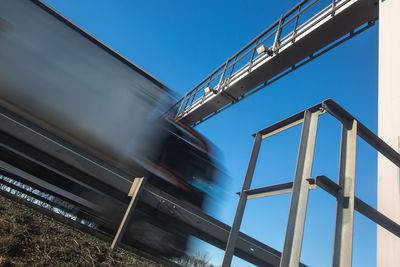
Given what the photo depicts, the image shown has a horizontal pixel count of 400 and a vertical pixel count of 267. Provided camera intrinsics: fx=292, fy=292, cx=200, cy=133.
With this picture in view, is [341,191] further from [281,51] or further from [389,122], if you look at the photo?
[281,51]

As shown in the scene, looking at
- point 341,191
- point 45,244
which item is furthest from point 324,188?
point 45,244

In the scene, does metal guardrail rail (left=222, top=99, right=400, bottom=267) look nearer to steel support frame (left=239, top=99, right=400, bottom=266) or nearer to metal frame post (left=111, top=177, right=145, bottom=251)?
steel support frame (left=239, top=99, right=400, bottom=266)

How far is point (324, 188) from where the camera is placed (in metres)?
2.29

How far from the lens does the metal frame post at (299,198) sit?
219 centimetres

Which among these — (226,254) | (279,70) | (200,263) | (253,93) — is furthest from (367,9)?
(200,263)

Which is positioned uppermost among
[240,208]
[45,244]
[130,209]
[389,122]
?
[389,122]

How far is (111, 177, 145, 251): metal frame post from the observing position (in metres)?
3.32

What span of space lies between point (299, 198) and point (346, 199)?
0.39m

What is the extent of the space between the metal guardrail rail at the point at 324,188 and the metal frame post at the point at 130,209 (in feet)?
4.03

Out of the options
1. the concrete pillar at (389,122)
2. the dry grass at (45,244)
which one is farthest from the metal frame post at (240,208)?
the concrete pillar at (389,122)

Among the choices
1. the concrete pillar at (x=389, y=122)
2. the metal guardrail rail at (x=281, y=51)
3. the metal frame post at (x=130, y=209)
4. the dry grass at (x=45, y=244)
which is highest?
the metal guardrail rail at (x=281, y=51)

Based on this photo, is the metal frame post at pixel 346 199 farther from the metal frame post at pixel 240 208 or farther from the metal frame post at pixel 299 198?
the metal frame post at pixel 240 208

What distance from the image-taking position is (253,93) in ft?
27.6

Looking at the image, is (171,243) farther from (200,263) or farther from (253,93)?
(253,93)
